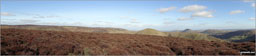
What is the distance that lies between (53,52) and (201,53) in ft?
24.3

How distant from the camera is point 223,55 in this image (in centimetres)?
744

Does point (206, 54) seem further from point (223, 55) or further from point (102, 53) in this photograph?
point (102, 53)

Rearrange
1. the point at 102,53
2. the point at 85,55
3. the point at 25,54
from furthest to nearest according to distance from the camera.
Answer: the point at 102,53 → the point at 85,55 → the point at 25,54

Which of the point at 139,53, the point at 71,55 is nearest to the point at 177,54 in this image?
the point at 139,53

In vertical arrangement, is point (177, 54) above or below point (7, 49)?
below

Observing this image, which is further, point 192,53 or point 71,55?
point 192,53

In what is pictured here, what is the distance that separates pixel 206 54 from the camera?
7676 millimetres

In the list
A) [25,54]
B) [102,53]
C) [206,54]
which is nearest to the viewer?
[25,54]

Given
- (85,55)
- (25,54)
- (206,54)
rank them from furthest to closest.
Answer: (206,54), (85,55), (25,54)

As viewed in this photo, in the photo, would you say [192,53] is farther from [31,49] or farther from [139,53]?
[31,49]

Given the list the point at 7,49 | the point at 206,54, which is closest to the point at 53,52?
the point at 7,49

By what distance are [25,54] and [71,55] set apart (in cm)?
184

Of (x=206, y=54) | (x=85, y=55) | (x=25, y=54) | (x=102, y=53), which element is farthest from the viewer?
(x=206, y=54)

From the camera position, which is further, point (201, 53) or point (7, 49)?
point (201, 53)
